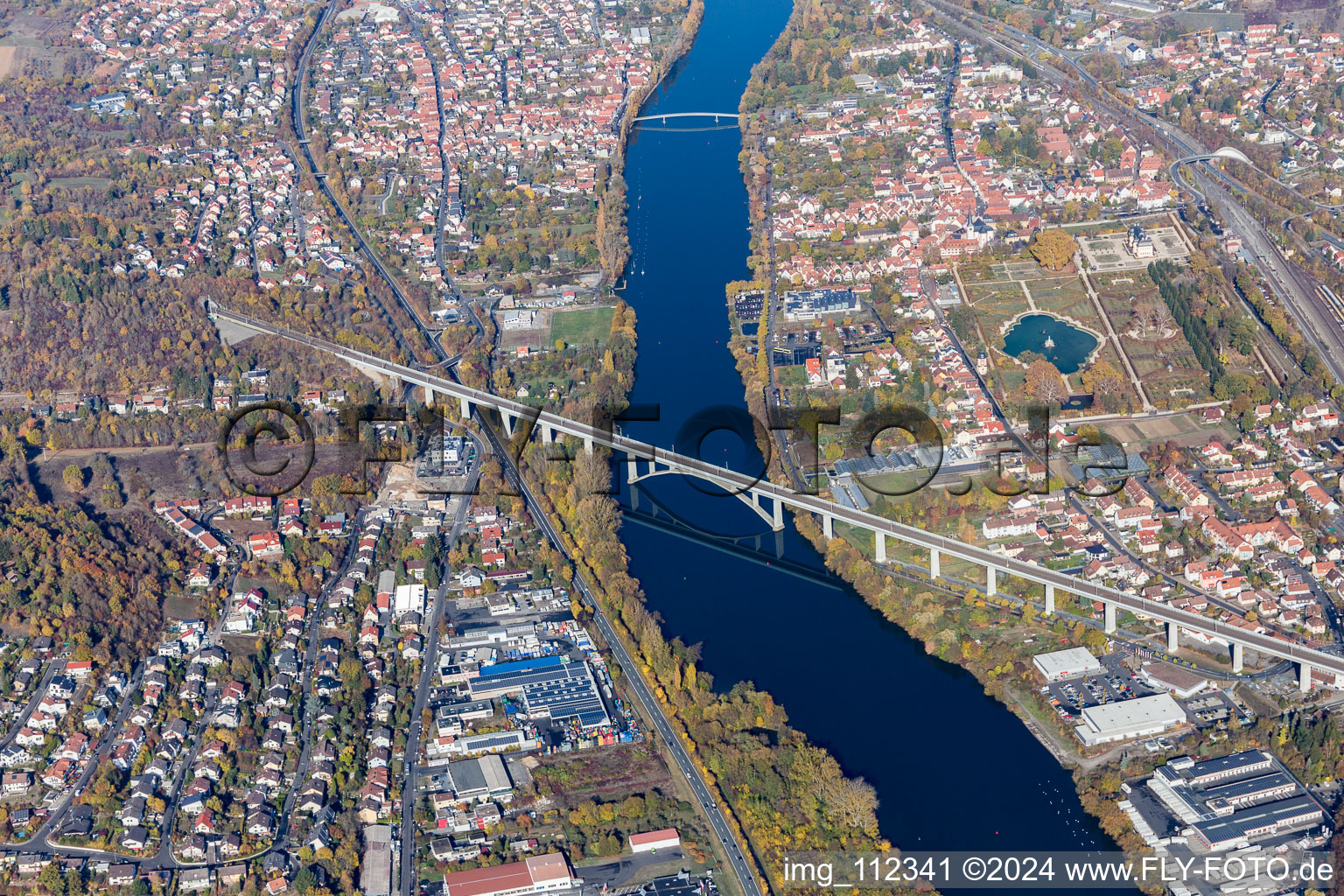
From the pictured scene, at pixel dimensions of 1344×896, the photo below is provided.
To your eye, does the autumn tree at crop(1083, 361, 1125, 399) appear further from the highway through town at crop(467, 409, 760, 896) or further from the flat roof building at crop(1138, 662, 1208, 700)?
the highway through town at crop(467, 409, 760, 896)

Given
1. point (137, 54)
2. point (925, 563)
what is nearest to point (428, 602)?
point (925, 563)

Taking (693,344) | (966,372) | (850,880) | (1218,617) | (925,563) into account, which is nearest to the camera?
(850,880)

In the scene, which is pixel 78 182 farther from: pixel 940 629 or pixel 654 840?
pixel 654 840

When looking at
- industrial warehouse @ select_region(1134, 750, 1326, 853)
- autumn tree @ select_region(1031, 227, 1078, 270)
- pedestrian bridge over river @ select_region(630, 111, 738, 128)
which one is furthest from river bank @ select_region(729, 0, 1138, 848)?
pedestrian bridge over river @ select_region(630, 111, 738, 128)

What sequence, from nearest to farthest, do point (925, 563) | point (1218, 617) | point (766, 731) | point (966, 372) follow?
1. point (766, 731)
2. point (1218, 617)
3. point (925, 563)
4. point (966, 372)

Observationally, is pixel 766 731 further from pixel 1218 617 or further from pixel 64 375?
pixel 64 375

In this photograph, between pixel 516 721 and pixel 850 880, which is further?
pixel 516 721

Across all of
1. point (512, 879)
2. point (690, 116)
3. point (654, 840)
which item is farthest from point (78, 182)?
point (654, 840)

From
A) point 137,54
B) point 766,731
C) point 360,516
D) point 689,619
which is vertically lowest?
point 766,731
